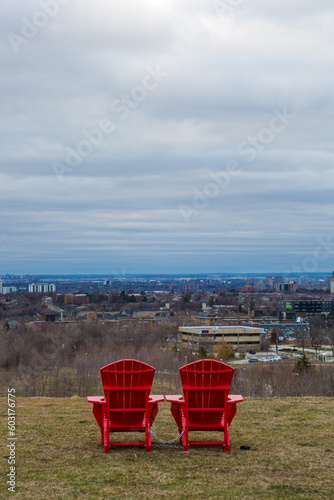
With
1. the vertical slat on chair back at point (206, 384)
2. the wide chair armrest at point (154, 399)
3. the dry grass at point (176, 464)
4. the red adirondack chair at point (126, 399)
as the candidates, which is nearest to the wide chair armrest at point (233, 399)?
the vertical slat on chair back at point (206, 384)

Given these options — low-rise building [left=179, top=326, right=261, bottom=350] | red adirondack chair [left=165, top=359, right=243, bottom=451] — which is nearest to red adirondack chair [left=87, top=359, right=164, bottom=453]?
red adirondack chair [left=165, top=359, right=243, bottom=451]

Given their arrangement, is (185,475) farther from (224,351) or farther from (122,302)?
(122,302)

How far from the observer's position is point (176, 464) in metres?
7.27

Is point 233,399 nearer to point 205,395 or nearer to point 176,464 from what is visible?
point 205,395

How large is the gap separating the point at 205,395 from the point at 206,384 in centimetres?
15

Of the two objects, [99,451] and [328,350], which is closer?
[99,451]

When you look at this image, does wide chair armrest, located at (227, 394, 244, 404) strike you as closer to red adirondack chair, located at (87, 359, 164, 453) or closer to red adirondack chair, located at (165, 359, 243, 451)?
red adirondack chair, located at (165, 359, 243, 451)

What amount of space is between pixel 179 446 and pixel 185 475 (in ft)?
4.73

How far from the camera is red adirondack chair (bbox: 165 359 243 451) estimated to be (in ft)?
26.6

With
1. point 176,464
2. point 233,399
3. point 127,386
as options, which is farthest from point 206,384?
point 176,464

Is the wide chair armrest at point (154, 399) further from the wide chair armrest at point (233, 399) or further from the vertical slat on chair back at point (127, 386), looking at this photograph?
the wide chair armrest at point (233, 399)

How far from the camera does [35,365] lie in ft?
150

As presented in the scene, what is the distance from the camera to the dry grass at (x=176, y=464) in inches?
245

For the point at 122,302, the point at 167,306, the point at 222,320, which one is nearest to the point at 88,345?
the point at 222,320
